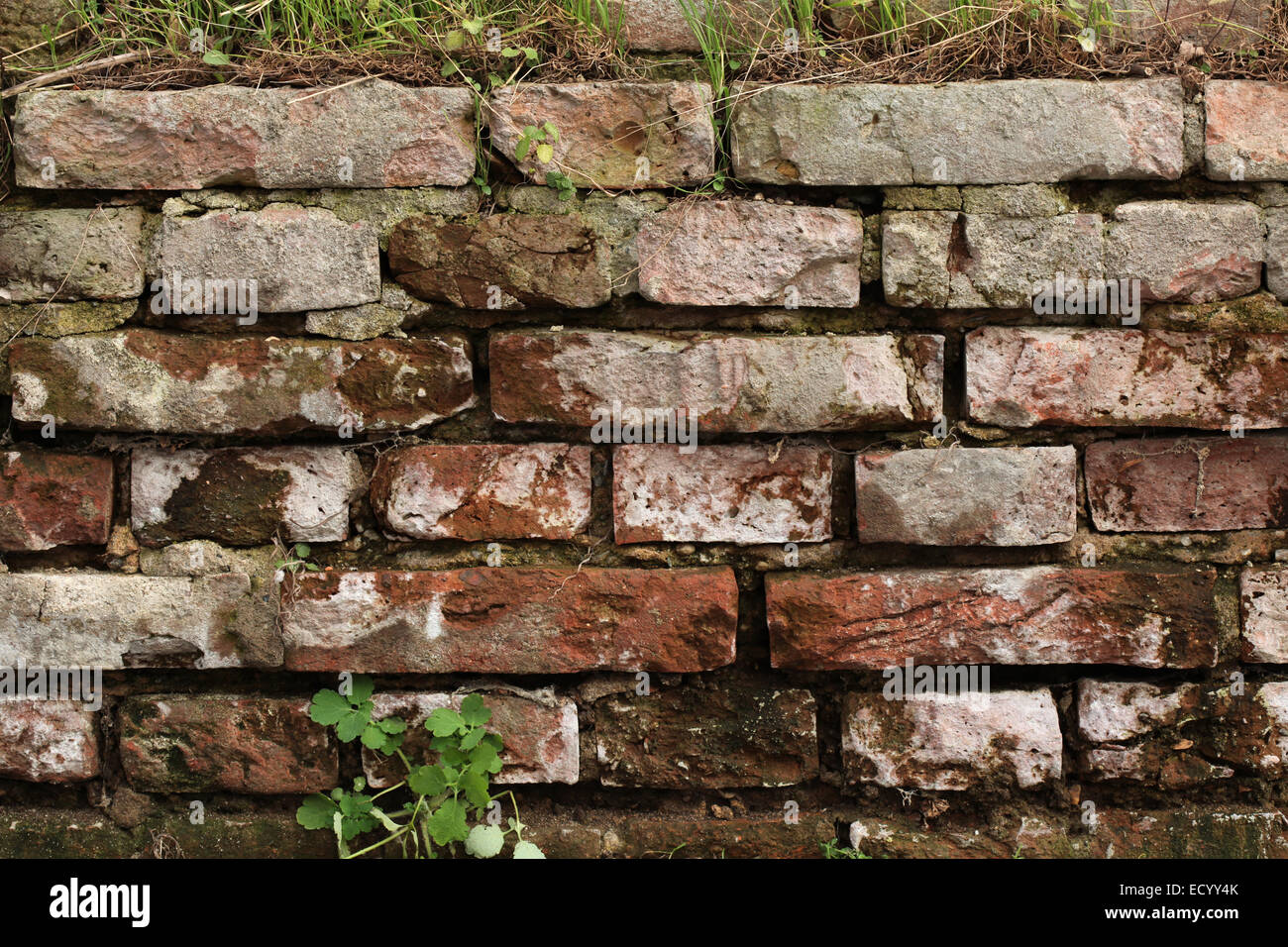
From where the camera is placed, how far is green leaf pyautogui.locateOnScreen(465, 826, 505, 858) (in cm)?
136

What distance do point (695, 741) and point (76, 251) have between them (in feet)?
3.81

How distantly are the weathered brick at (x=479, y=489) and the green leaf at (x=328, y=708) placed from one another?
0.26m

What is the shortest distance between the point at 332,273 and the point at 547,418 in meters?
0.38

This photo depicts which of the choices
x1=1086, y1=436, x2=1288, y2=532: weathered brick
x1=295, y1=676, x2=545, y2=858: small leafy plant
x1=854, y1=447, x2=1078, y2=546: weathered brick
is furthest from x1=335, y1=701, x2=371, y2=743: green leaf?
x1=1086, y1=436, x2=1288, y2=532: weathered brick

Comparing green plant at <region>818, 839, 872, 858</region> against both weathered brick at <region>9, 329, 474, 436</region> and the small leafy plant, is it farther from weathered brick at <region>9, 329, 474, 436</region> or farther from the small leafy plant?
weathered brick at <region>9, 329, 474, 436</region>

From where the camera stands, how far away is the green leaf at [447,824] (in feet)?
4.41

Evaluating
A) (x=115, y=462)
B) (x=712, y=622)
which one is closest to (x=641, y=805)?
(x=712, y=622)

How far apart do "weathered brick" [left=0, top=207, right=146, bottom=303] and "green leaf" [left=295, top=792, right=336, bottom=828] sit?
79 cm

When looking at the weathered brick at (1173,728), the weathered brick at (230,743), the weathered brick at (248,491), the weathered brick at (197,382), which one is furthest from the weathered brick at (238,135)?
the weathered brick at (1173,728)

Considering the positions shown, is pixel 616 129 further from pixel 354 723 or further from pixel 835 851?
pixel 835 851

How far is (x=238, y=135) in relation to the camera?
4.50 feet

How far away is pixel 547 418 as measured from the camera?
1376 millimetres

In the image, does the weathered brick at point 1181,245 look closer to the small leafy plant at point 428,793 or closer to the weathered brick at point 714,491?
the weathered brick at point 714,491
